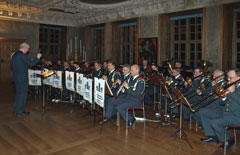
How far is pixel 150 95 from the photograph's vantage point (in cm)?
757

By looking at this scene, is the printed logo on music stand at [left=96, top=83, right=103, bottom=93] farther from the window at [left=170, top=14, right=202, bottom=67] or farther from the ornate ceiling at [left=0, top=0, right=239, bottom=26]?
the window at [left=170, top=14, right=202, bottom=67]

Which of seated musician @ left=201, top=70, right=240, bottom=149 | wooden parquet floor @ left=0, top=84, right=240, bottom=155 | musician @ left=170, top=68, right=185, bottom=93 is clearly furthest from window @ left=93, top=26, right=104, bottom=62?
seated musician @ left=201, top=70, right=240, bottom=149

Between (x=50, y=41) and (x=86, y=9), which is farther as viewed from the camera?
(x=50, y=41)

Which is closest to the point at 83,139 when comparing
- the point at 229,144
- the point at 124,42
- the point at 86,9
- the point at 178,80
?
the point at 229,144

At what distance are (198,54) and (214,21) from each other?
5.48ft

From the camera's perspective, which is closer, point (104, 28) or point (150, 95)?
point (150, 95)

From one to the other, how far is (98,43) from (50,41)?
10.0 feet

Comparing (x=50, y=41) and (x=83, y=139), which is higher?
(x=50, y=41)

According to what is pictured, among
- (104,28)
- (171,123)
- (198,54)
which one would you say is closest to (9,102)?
(171,123)

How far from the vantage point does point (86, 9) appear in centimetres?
1057

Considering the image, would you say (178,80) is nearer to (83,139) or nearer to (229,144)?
(229,144)

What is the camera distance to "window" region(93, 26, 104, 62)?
13023mm

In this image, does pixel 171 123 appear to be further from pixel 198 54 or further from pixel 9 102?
pixel 9 102

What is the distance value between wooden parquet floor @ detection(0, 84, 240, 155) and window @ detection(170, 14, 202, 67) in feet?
15.7
